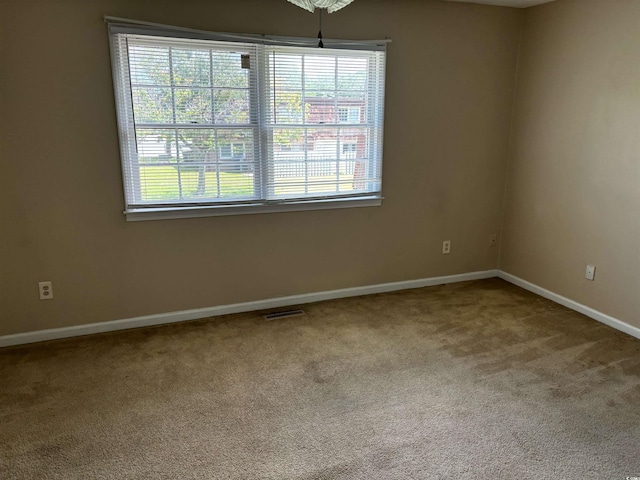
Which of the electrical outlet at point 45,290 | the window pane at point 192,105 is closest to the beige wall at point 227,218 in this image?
the electrical outlet at point 45,290

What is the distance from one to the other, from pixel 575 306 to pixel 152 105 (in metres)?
3.46

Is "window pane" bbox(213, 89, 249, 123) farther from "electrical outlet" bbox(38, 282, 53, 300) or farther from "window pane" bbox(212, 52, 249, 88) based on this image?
"electrical outlet" bbox(38, 282, 53, 300)

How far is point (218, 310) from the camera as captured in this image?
3.56 metres

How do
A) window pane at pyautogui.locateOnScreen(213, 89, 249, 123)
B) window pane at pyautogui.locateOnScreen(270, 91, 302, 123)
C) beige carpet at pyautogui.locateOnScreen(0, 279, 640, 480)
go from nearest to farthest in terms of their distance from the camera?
beige carpet at pyautogui.locateOnScreen(0, 279, 640, 480) → window pane at pyautogui.locateOnScreen(213, 89, 249, 123) → window pane at pyautogui.locateOnScreen(270, 91, 302, 123)

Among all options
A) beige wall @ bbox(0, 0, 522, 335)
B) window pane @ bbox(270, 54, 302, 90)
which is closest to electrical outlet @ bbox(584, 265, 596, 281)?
beige wall @ bbox(0, 0, 522, 335)

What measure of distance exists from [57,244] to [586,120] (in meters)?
3.82

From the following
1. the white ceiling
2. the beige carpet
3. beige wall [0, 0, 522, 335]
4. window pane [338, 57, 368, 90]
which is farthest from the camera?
the white ceiling

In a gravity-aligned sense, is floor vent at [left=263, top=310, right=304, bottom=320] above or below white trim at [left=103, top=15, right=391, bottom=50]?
below

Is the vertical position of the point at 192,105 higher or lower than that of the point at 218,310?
higher

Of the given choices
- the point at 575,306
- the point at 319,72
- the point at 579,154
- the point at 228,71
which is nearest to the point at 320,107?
the point at 319,72

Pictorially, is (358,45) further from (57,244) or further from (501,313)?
(57,244)

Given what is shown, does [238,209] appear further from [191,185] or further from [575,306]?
[575,306]

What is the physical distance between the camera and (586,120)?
3.43 metres

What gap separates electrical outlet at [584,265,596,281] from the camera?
3488mm
